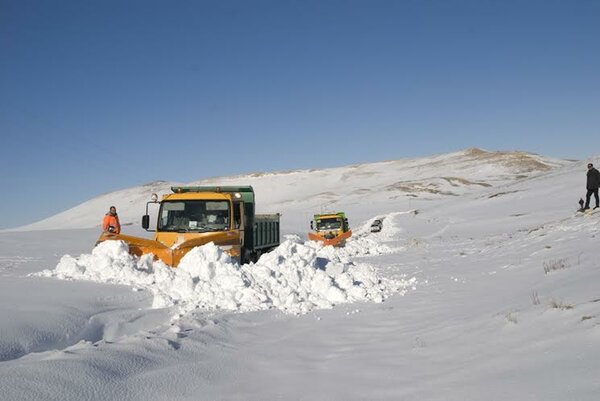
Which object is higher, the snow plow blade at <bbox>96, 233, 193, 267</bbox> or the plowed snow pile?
the snow plow blade at <bbox>96, 233, 193, 267</bbox>

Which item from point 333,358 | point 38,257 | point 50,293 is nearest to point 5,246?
point 38,257

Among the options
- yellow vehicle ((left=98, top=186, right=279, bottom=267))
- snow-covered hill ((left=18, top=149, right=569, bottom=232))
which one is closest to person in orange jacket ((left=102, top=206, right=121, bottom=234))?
yellow vehicle ((left=98, top=186, right=279, bottom=267))

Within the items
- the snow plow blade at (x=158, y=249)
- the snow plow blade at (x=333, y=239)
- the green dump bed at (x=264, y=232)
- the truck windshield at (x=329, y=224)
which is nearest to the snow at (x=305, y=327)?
the snow plow blade at (x=158, y=249)

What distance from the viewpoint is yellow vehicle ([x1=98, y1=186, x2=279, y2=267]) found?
12.5m

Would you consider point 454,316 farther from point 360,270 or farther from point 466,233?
point 466,233

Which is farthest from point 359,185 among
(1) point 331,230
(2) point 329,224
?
(1) point 331,230

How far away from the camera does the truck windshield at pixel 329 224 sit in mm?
28516

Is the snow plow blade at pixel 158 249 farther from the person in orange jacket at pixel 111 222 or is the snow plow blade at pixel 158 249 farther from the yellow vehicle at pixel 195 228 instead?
the person in orange jacket at pixel 111 222

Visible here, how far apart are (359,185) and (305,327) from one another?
98477 millimetres

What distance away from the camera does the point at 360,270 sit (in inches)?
518

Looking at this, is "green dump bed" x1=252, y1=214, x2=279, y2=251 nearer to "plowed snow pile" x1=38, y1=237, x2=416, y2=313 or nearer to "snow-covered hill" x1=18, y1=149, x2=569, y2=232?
"plowed snow pile" x1=38, y1=237, x2=416, y2=313

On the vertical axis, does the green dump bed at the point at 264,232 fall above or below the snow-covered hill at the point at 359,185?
below

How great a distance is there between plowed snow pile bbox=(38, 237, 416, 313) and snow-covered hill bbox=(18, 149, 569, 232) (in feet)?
156

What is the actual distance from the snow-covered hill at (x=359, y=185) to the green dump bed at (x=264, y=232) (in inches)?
1582
